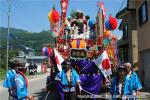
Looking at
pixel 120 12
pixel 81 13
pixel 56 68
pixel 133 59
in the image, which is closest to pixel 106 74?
pixel 56 68

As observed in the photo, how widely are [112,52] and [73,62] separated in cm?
159

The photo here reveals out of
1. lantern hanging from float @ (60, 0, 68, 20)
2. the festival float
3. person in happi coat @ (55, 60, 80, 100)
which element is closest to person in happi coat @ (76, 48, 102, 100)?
the festival float

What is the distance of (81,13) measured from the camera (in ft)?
51.8

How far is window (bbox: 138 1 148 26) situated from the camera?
805 inches

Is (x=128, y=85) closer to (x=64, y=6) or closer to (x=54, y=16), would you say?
(x=54, y=16)

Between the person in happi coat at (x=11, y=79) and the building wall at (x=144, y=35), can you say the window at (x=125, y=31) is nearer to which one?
the building wall at (x=144, y=35)

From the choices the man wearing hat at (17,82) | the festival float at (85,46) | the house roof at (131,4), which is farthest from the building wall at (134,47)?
the man wearing hat at (17,82)

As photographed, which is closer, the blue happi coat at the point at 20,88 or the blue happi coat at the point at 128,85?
the blue happi coat at the point at 20,88

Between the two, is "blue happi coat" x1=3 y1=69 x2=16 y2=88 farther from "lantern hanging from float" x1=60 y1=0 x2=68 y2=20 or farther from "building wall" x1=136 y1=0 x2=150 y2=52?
"building wall" x1=136 y1=0 x2=150 y2=52

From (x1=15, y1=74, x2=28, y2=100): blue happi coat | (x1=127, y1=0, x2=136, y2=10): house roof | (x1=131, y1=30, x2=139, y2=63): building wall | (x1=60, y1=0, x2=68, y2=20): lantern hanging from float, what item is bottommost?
(x1=15, y1=74, x2=28, y2=100): blue happi coat

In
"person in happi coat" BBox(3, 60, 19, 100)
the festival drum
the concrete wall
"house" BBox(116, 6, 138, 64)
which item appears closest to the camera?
"person in happi coat" BBox(3, 60, 19, 100)

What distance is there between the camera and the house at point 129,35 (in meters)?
26.1

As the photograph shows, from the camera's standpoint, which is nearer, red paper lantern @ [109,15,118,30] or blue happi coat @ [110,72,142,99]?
blue happi coat @ [110,72,142,99]

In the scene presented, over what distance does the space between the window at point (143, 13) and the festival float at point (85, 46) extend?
566 cm
